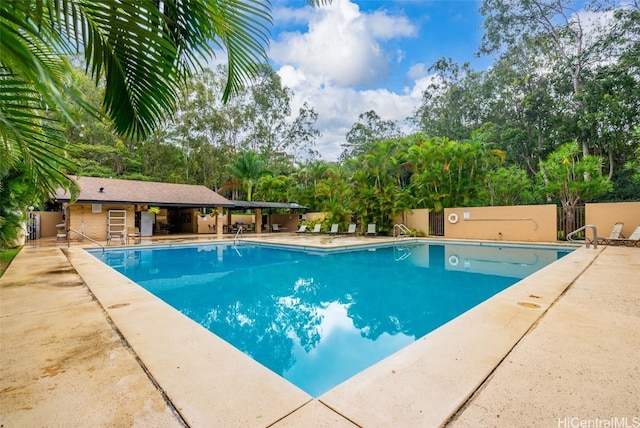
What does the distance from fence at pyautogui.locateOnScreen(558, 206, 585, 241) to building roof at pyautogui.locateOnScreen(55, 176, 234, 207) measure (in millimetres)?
17831

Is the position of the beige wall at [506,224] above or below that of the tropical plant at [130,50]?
below

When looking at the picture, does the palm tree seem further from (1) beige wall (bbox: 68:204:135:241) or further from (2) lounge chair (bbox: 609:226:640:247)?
(2) lounge chair (bbox: 609:226:640:247)

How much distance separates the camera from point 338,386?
2150 millimetres

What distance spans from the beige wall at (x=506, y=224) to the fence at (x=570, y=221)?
24.3 inches

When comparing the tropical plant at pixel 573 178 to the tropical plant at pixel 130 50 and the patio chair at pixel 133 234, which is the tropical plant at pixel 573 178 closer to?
the tropical plant at pixel 130 50

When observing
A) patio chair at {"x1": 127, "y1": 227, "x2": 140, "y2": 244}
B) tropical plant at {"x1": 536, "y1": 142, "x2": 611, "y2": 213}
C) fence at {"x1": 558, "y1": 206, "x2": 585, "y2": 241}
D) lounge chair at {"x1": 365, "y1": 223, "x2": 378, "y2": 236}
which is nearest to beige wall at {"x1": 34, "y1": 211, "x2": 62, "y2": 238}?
patio chair at {"x1": 127, "y1": 227, "x2": 140, "y2": 244}

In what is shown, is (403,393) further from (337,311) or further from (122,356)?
(337,311)

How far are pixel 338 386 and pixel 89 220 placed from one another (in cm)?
1797

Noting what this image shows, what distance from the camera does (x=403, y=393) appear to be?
201 centimetres

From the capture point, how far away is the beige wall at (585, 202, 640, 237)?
1156 cm

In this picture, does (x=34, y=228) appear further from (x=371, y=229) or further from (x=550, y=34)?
(x=550, y=34)

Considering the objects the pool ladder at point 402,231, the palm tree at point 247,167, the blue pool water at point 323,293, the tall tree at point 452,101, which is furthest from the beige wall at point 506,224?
the palm tree at point 247,167

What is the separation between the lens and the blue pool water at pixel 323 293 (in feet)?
12.9

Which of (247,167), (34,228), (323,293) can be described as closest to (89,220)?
(34,228)
